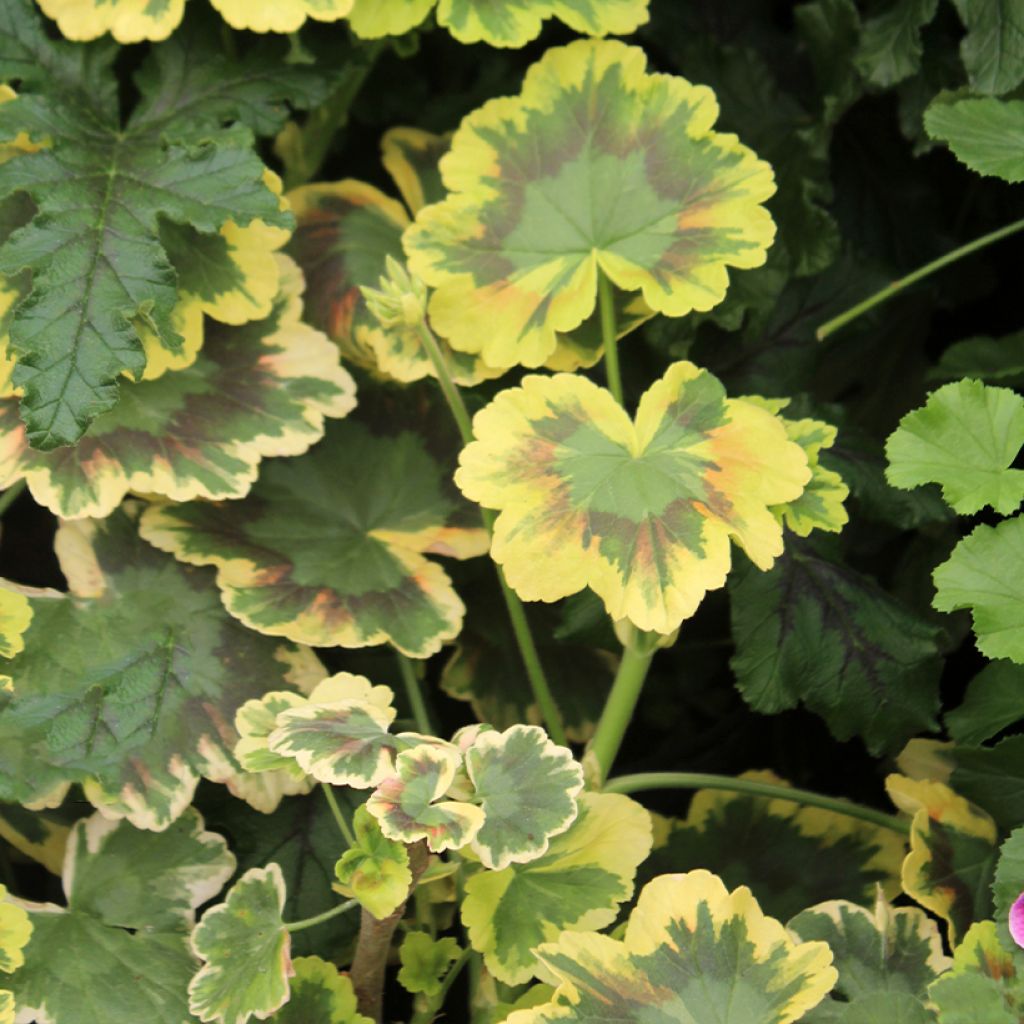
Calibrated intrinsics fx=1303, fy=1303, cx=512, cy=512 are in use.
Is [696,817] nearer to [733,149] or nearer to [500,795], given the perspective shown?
[500,795]

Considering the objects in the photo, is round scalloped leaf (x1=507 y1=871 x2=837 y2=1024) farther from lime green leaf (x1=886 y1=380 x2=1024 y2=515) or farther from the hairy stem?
lime green leaf (x1=886 y1=380 x2=1024 y2=515)

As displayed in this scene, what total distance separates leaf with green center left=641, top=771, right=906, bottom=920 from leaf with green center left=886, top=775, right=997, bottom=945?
11cm

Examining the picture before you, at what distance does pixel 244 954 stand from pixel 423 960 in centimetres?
13

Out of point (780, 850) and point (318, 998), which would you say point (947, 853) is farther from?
point (318, 998)

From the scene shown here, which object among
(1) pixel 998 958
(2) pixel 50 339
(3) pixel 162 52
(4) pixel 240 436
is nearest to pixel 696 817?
(1) pixel 998 958

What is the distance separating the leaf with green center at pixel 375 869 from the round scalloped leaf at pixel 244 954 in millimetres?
88

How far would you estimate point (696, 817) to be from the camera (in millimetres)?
1071

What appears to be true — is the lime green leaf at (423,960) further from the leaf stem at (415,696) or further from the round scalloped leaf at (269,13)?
the round scalloped leaf at (269,13)

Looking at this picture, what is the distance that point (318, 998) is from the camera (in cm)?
85

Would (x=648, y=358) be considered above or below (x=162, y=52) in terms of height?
below

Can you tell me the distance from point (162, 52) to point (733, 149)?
470mm

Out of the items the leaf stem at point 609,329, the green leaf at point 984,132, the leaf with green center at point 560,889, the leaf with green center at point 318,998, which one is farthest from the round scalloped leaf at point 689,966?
the green leaf at point 984,132

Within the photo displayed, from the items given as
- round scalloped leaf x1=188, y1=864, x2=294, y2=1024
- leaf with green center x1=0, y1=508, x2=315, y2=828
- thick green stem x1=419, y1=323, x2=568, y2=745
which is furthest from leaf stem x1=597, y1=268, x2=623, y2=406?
round scalloped leaf x1=188, y1=864, x2=294, y2=1024

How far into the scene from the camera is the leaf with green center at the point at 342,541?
0.96 metres
